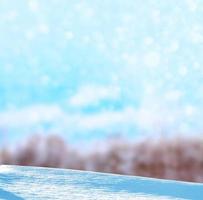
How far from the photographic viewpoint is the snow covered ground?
1562 millimetres

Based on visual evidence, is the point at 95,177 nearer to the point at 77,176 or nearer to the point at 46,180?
the point at 77,176

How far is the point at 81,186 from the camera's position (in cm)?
169

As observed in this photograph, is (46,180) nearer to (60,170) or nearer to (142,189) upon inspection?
(60,170)

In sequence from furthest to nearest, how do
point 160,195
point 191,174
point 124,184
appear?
point 191,174 < point 124,184 < point 160,195

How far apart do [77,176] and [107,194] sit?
0.24m

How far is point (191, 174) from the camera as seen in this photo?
2258mm

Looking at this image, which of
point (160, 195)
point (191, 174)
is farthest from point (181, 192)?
point (191, 174)

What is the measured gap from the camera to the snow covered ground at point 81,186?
1.56 metres

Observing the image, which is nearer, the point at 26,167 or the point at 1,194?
the point at 1,194

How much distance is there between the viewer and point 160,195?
1641mm

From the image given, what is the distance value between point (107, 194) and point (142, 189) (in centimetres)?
16

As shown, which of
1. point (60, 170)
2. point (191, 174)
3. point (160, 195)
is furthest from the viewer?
point (191, 174)

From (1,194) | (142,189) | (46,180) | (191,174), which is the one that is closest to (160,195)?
(142,189)

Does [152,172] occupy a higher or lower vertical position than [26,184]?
higher
